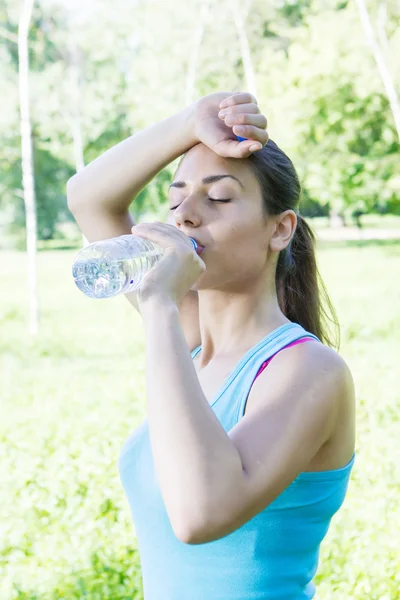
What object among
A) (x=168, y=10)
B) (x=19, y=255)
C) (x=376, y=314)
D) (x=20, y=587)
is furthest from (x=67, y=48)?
(x=20, y=587)

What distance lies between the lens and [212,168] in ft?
5.82

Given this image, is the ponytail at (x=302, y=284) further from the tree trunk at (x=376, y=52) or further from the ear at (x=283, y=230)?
the tree trunk at (x=376, y=52)

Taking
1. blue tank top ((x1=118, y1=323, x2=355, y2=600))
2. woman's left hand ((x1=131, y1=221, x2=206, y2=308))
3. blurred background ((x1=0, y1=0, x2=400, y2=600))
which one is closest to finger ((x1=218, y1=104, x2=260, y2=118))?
woman's left hand ((x1=131, y1=221, x2=206, y2=308))

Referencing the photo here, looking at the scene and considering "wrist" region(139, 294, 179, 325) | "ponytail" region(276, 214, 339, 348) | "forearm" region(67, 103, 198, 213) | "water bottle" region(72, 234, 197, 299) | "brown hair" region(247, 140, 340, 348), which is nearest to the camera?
"wrist" region(139, 294, 179, 325)

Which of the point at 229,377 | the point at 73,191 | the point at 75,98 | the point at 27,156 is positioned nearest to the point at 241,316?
the point at 229,377

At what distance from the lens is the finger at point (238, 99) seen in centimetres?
175

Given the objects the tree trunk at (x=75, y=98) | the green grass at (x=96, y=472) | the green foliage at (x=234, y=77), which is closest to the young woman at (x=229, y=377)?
the green grass at (x=96, y=472)

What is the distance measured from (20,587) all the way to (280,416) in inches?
→ 115

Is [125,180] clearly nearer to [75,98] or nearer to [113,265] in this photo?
[113,265]

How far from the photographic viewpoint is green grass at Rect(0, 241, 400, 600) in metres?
3.88

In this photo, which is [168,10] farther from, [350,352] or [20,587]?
[20,587]

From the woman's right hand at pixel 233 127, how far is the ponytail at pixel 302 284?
0.38m

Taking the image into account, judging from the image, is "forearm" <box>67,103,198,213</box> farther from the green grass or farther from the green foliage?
the green foliage

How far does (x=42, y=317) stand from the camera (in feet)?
48.5
